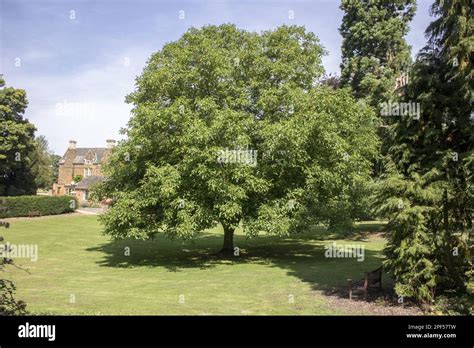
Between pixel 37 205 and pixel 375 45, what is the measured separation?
3814 centimetres

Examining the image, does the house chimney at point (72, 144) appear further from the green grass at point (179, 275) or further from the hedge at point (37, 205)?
the green grass at point (179, 275)

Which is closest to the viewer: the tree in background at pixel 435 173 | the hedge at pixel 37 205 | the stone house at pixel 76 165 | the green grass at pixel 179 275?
the tree in background at pixel 435 173

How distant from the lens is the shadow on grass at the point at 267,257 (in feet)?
64.9

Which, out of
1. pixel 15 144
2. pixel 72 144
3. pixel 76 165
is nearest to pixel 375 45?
pixel 15 144

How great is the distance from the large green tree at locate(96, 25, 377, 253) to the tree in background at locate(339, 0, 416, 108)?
27.5 feet

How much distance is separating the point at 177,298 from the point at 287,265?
29.8ft

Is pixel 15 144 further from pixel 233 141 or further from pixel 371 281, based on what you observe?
pixel 371 281

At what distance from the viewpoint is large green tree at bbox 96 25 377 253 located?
2055 cm

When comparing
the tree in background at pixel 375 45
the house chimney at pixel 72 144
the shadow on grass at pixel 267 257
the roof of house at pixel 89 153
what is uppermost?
the tree in background at pixel 375 45

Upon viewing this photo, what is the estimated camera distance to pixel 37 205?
45062mm

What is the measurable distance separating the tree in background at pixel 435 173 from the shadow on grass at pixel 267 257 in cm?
418

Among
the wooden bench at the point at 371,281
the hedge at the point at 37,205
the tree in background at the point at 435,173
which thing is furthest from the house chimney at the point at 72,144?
the tree in background at the point at 435,173

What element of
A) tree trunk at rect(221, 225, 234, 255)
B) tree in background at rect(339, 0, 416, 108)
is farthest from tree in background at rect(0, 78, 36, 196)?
tree in background at rect(339, 0, 416, 108)
